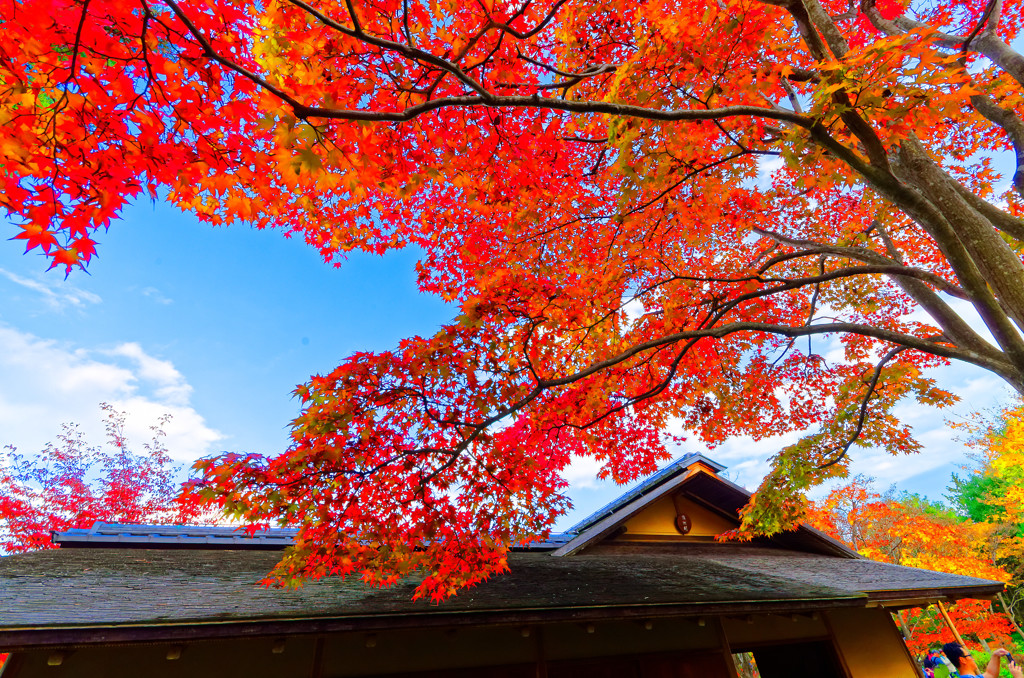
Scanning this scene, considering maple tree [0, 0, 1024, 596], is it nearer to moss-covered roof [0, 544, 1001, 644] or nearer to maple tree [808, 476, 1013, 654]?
moss-covered roof [0, 544, 1001, 644]

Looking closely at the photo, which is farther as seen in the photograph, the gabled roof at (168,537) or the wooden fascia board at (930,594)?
the wooden fascia board at (930,594)

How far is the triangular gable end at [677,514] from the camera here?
9258mm

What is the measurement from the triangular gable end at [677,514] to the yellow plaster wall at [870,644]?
2.36 meters

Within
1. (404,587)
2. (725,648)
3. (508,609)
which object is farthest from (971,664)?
(404,587)

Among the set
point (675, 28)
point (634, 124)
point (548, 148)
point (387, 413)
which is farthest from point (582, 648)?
point (675, 28)

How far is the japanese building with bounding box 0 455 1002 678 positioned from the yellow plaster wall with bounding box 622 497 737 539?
0.15ft

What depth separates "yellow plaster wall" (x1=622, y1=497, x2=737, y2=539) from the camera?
9.65 metres

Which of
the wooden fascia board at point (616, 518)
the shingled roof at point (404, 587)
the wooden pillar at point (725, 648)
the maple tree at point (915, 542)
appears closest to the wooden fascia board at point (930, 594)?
the shingled roof at point (404, 587)

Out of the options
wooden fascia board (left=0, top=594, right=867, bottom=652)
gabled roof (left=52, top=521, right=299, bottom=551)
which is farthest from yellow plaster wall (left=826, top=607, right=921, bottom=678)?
gabled roof (left=52, top=521, right=299, bottom=551)

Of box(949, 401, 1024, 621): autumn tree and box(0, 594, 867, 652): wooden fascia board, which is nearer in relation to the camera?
box(0, 594, 867, 652): wooden fascia board

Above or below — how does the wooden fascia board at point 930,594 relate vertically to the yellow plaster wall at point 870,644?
above

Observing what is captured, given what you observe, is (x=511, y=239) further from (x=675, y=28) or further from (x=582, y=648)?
(x=582, y=648)

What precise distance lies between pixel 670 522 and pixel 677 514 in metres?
0.27

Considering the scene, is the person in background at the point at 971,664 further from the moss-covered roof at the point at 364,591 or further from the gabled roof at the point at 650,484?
the gabled roof at the point at 650,484
